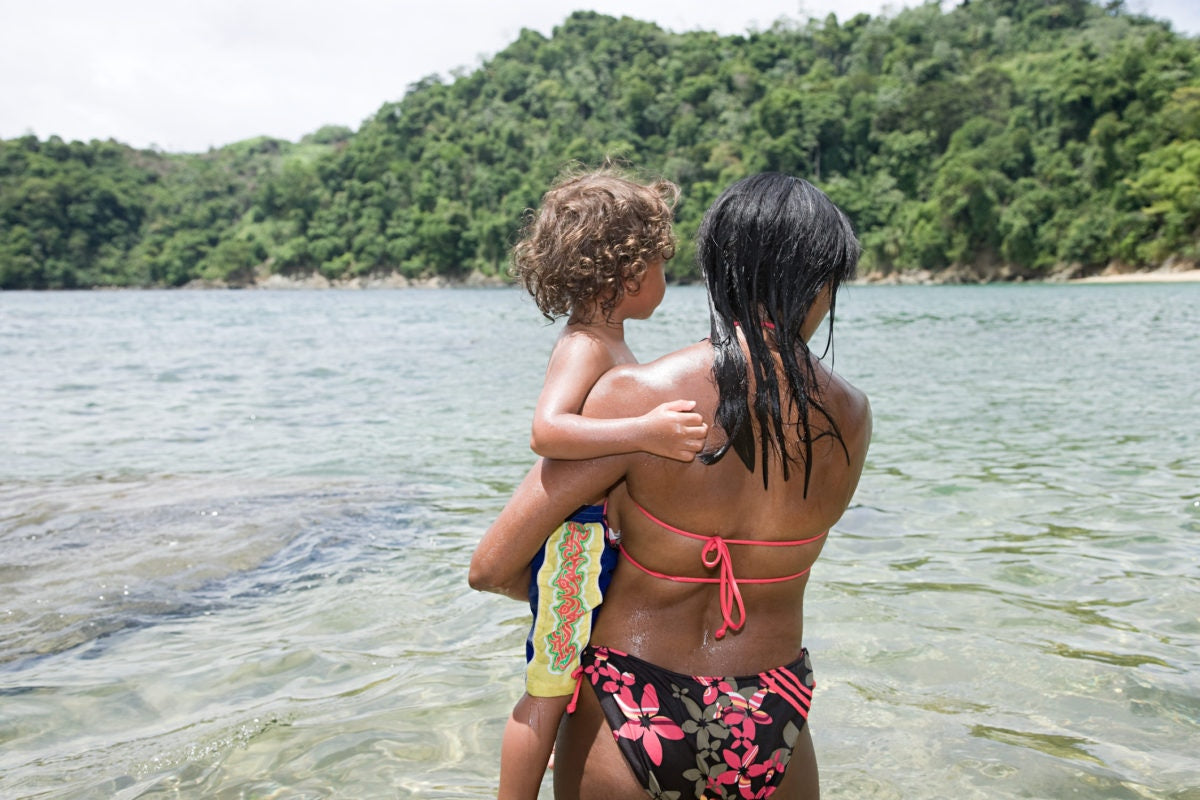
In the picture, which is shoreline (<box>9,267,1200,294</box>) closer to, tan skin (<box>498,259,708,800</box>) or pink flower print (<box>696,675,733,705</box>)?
tan skin (<box>498,259,708,800</box>)

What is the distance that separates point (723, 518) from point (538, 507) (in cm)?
37

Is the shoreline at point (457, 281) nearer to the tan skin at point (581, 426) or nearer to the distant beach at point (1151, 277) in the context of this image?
the distant beach at point (1151, 277)

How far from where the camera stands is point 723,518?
76.4 inches

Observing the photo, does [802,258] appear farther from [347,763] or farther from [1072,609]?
[1072,609]

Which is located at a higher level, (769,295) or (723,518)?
(769,295)

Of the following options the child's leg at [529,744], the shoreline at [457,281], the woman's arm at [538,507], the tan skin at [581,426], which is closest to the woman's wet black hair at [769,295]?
the tan skin at [581,426]

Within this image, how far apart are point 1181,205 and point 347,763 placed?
67.9 metres

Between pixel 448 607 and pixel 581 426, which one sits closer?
pixel 581 426

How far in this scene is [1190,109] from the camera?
210 feet

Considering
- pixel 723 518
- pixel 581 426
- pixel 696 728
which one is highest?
pixel 581 426

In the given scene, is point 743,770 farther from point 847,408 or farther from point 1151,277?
point 1151,277

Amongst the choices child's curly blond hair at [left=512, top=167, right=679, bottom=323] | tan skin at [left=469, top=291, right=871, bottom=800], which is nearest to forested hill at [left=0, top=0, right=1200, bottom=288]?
child's curly blond hair at [left=512, top=167, right=679, bottom=323]

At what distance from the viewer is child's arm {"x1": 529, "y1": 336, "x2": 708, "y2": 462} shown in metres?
1.82

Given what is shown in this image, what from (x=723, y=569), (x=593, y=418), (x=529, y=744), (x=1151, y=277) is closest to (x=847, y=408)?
(x=723, y=569)
